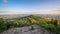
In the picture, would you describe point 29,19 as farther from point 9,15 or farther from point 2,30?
point 2,30

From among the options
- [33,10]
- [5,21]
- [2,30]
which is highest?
[33,10]

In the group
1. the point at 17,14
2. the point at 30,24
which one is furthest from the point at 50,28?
the point at 17,14

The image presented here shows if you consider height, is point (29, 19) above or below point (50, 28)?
above

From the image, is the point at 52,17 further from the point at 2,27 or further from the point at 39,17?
the point at 2,27

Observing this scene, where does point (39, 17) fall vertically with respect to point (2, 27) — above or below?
above

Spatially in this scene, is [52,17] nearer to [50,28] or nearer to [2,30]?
[50,28]

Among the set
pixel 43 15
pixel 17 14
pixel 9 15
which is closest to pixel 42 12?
pixel 43 15
